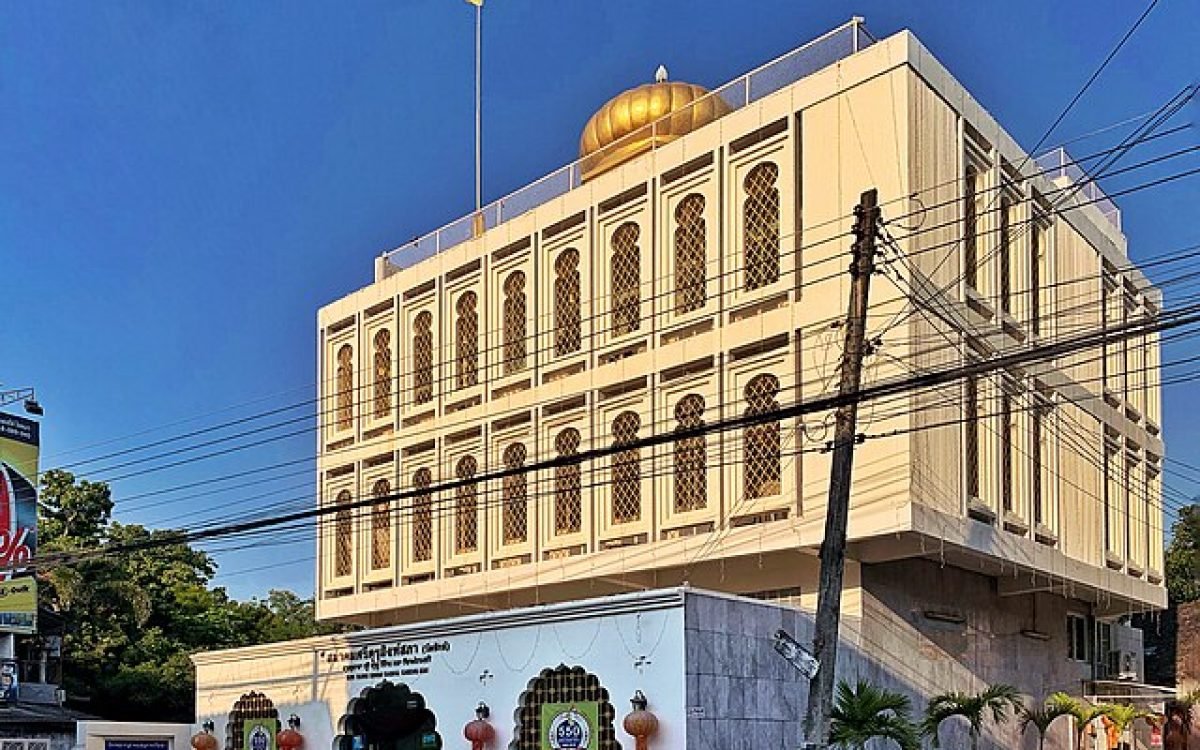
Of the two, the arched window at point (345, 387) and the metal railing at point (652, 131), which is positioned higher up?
the metal railing at point (652, 131)

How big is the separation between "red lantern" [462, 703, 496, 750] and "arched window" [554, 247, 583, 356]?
310 inches

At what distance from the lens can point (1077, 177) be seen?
28.8 metres

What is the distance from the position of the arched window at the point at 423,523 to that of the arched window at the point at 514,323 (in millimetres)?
3416

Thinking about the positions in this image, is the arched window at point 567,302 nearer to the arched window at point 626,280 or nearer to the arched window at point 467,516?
the arched window at point 626,280

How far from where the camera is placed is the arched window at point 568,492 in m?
26.6

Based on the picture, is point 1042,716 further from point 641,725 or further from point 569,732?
point 641,725

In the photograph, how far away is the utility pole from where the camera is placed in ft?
50.0

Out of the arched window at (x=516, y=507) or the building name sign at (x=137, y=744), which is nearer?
the building name sign at (x=137, y=744)

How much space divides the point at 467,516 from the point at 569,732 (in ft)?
29.9

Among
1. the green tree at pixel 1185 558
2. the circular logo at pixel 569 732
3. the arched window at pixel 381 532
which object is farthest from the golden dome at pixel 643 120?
the green tree at pixel 1185 558

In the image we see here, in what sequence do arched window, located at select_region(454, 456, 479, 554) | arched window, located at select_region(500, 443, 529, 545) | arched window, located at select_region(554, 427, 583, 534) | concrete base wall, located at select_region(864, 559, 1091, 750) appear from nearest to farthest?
concrete base wall, located at select_region(864, 559, 1091, 750), arched window, located at select_region(554, 427, 583, 534), arched window, located at select_region(500, 443, 529, 545), arched window, located at select_region(454, 456, 479, 554)

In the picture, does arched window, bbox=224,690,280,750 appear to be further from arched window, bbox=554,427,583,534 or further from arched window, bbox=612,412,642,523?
arched window, bbox=612,412,642,523

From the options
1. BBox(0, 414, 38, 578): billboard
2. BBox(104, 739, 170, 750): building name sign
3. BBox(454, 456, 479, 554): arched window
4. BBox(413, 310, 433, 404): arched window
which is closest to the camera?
BBox(104, 739, 170, 750): building name sign

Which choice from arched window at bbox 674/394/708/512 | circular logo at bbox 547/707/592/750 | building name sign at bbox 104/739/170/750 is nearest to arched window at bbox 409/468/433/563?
building name sign at bbox 104/739/170/750
